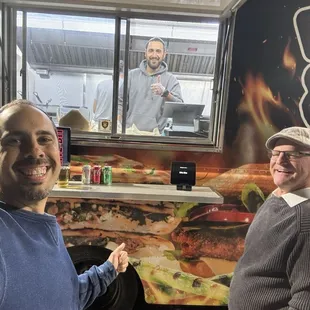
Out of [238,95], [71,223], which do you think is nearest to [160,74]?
[238,95]

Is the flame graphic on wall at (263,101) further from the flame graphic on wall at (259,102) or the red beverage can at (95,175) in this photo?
the red beverage can at (95,175)

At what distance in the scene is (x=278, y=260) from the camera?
1127 millimetres

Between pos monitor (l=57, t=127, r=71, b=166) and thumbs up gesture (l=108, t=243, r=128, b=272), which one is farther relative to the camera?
pos monitor (l=57, t=127, r=71, b=166)

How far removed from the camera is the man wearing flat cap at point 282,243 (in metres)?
1.07

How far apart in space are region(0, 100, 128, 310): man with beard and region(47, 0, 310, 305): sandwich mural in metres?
1.20

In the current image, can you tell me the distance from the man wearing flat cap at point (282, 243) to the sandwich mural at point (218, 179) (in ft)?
2.77

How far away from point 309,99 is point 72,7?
74.2 inches

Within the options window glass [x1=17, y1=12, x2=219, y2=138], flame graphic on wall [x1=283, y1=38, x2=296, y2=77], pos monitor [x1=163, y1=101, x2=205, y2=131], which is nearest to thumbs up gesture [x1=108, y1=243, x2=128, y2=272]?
window glass [x1=17, y1=12, x2=219, y2=138]

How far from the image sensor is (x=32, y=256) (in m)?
0.83

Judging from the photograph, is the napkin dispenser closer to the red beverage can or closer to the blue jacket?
the red beverage can

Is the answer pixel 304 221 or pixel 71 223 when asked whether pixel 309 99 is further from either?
pixel 71 223

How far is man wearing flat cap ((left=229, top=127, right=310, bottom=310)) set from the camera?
1.07m

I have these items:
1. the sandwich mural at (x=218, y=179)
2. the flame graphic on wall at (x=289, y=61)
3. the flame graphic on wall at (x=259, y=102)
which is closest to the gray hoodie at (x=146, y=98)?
the sandwich mural at (x=218, y=179)

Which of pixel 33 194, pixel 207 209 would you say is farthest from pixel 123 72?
pixel 33 194
